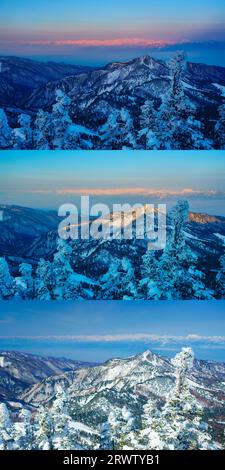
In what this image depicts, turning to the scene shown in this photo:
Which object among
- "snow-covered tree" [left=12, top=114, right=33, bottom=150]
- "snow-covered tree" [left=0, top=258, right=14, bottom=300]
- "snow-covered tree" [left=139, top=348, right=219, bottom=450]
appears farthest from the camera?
"snow-covered tree" [left=0, top=258, right=14, bottom=300]

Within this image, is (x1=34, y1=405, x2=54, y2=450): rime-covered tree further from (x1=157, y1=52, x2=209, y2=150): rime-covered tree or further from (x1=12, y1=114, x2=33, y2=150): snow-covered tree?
(x1=157, y1=52, x2=209, y2=150): rime-covered tree

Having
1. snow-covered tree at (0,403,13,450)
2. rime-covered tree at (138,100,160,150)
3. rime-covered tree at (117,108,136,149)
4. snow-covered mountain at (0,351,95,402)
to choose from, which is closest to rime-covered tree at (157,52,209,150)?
rime-covered tree at (138,100,160,150)

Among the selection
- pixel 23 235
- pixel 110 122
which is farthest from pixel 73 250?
pixel 110 122

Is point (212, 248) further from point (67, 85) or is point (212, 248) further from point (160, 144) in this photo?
point (67, 85)

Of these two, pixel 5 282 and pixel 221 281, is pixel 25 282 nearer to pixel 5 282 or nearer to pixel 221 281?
pixel 5 282

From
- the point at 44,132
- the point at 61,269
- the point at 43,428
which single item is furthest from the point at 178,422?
the point at 44,132
